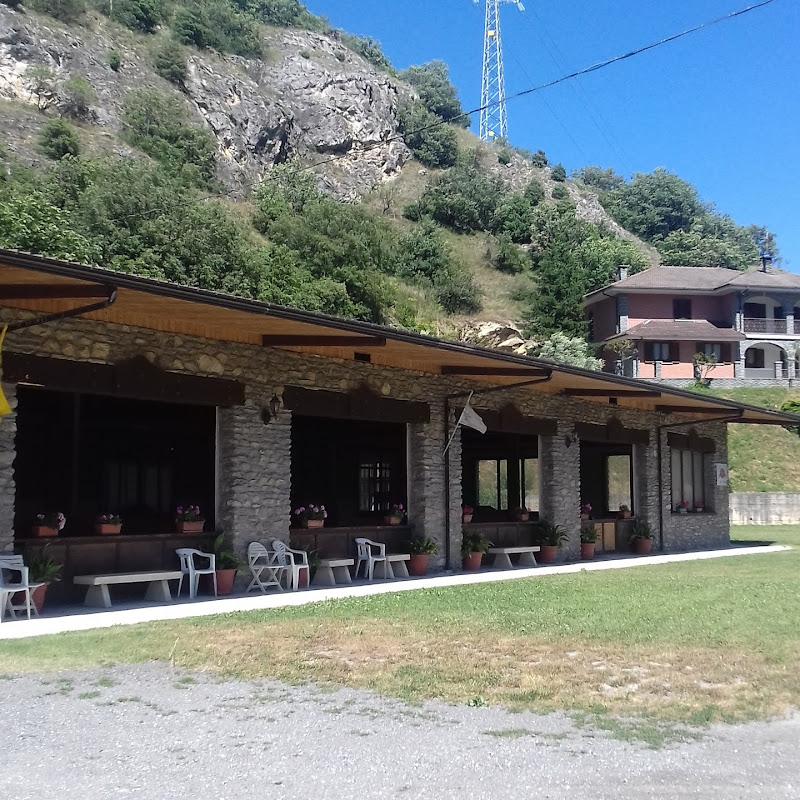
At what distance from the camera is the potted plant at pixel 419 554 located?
1356 cm

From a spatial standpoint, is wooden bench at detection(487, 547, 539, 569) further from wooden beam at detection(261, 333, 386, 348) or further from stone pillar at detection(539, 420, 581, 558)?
wooden beam at detection(261, 333, 386, 348)

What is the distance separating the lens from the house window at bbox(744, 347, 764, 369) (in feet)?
160

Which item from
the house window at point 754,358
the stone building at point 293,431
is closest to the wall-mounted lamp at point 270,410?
the stone building at point 293,431

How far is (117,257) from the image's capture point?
33500mm

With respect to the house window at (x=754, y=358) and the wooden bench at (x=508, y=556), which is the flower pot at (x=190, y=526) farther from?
the house window at (x=754, y=358)

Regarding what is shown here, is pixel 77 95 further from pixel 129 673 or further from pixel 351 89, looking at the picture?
pixel 129 673

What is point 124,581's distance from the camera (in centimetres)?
966

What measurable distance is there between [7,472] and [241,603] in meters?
2.74

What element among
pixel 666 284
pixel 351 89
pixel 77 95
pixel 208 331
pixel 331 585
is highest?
pixel 351 89

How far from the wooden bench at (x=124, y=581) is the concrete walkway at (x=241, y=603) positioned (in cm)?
17

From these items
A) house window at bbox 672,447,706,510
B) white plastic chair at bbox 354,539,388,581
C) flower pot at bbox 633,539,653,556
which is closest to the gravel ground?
white plastic chair at bbox 354,539,388,581

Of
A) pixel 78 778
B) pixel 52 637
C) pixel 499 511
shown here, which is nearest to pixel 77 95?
pixel 499 511

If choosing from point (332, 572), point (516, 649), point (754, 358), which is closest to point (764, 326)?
point (754, 358)

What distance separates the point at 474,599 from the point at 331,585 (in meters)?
2.44
